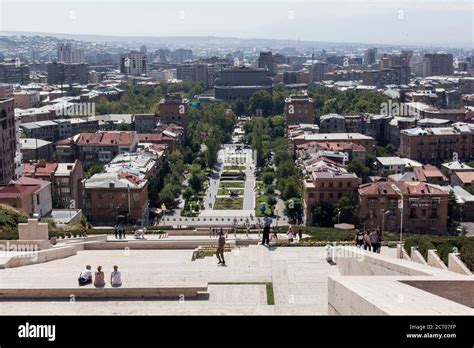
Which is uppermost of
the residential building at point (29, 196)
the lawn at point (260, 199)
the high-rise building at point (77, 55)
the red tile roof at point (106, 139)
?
the high-rise building at point (77, 55)

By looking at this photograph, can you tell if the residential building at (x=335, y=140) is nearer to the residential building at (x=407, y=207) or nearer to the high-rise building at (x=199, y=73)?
the residential building at (x=407, y=207)

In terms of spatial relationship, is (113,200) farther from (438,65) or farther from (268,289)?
(438,65)

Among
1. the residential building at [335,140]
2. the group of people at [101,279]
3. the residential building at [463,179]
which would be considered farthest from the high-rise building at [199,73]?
the group of people at [101,279]

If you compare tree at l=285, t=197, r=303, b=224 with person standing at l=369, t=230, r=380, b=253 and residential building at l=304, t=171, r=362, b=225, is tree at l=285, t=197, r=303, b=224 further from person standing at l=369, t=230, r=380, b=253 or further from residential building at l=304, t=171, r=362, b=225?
person standing at l=369, t=230, r=380, b=253

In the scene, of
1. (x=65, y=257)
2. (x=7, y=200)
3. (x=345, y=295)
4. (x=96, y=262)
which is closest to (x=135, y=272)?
(x=96, y=262)

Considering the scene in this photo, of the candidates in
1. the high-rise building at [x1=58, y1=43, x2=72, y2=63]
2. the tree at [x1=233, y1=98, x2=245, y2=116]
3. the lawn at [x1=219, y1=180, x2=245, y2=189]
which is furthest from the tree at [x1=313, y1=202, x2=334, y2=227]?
the high-rise building at [x1=58, y1=43, x2=72, y2=63]

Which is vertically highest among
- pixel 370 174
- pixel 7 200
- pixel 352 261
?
pixel 352 261
